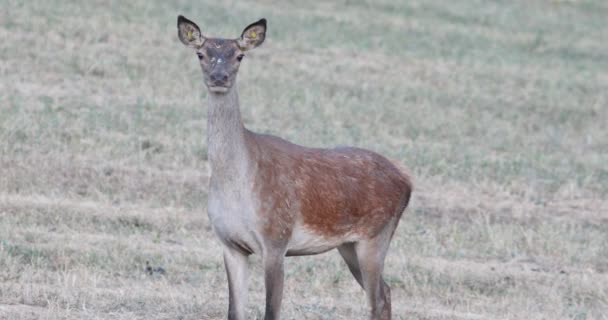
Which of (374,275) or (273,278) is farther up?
(273,278)

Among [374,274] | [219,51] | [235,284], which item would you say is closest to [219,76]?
[219,51]

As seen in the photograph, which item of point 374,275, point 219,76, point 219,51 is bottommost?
point 374,275

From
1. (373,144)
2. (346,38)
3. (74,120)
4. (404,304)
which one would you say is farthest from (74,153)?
(346,38)

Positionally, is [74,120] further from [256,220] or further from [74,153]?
[256,220]

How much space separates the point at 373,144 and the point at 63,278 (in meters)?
8.91

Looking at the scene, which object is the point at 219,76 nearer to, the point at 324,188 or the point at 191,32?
the point at 191,32

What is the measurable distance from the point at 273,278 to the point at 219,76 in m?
1.39

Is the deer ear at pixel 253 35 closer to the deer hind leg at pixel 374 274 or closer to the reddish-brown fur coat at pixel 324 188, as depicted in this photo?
the reddish-brown fur coat at pixel 324 188

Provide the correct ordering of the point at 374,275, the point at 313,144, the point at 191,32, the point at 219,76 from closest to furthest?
the point at 219,76
the point at 191,32
the point at 374,275
the point at 313,144

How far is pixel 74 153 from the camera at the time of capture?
1630 cm

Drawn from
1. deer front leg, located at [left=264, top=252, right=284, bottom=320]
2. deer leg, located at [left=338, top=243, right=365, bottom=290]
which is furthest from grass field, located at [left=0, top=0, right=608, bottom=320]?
deer front leg, located at [left=264, top=252, right=284, bottom=320]

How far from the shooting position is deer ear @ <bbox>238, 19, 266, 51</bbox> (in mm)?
8898

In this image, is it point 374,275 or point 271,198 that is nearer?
point 271,198

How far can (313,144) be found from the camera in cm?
1861
